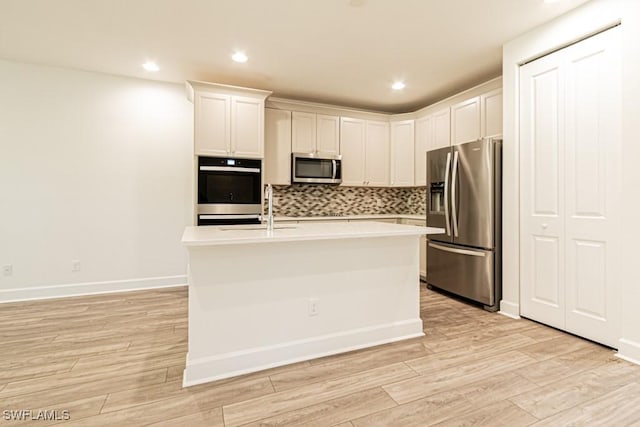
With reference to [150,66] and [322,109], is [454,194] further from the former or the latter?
[150,66]

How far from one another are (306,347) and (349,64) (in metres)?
2.94

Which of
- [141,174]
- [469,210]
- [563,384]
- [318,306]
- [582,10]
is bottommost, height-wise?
[563,384]

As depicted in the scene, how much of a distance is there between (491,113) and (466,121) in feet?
1.21

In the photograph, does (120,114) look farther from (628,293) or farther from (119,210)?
(628,293)

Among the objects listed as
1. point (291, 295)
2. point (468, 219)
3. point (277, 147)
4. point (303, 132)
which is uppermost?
point (303, 132)

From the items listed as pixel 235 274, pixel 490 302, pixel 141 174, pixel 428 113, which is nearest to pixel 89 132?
pixel 141 174

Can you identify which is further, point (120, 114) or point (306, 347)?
point (120, 114)

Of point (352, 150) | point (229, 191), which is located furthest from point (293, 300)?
point (352, 150)

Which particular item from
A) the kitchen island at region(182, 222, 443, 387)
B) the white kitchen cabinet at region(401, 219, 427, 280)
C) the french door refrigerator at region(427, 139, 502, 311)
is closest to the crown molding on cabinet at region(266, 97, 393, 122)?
the french door refrigerator at region(427, 139, 502, 311)

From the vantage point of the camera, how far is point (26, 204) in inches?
140

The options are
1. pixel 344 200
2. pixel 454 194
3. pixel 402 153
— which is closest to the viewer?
pixel 454 194

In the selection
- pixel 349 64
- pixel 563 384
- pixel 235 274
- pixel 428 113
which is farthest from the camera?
pixel 428 113

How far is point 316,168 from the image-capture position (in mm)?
4523

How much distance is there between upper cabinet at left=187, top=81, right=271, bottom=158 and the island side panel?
6.88 feet
